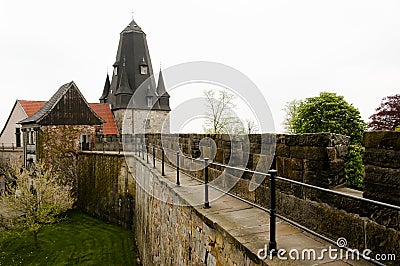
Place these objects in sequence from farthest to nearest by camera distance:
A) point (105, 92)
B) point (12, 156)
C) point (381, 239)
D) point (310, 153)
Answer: point (105, 92) < point (12, 156) < point (310, 153) < point (381, 239)

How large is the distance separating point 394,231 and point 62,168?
2312 cm

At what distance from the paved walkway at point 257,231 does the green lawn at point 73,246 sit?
9.74 metres

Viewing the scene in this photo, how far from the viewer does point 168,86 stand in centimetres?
598

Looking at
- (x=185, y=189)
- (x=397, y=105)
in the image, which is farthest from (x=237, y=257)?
(x=397, y=105)

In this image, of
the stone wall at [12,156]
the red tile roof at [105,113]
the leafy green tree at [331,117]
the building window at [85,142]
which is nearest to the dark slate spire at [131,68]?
the red tile roof at [105,113]

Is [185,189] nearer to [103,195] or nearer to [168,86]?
[168,86]

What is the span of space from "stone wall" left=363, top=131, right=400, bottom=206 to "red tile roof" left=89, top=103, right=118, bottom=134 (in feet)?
109

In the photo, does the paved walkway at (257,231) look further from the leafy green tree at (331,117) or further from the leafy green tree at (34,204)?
the leafy green tree at (331,117)

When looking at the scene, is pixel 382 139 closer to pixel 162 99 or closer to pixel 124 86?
pixel 124 86

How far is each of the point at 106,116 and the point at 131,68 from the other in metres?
5.60

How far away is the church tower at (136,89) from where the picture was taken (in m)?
35.8

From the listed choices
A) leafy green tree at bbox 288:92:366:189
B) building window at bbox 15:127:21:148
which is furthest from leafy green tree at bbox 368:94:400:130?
building window at bbox 15:127:21:148

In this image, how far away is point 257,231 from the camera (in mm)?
3301

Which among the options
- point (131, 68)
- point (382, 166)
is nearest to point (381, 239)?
point (382, 166)
